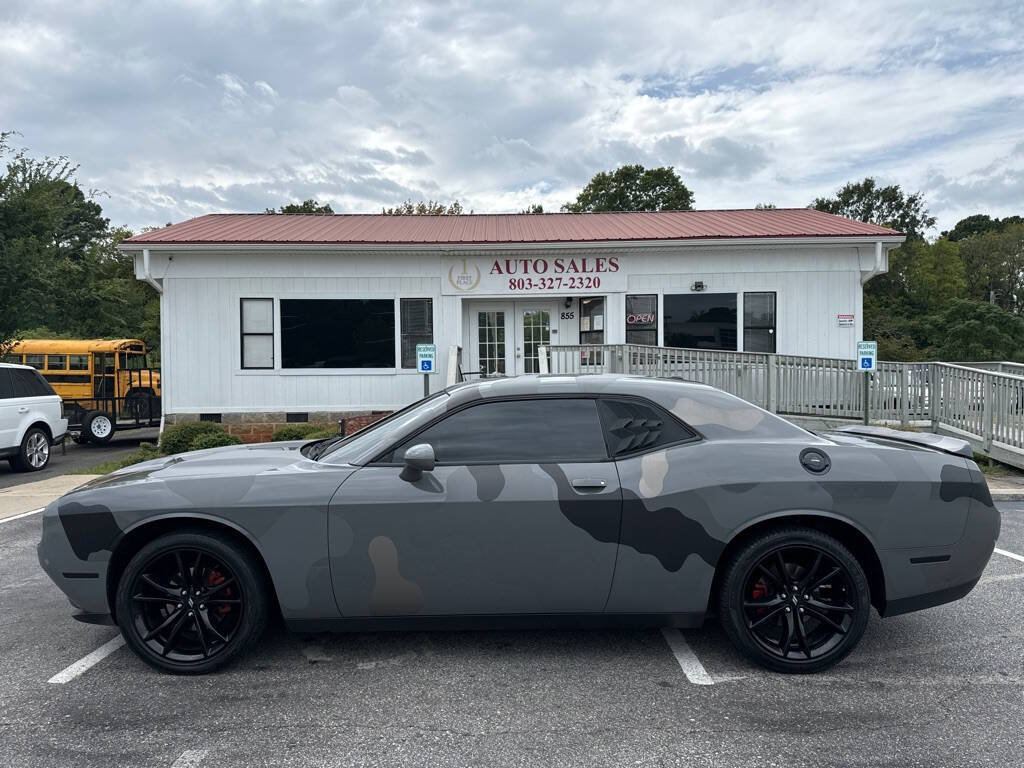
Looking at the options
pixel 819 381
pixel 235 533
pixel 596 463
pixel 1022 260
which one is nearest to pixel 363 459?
pixel 235 533

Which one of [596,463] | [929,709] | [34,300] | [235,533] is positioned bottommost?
[929,709]

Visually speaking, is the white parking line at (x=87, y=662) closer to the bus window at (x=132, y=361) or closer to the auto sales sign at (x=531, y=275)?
the auto sales sign at (x=531, y=275)

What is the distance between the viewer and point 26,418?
11344 mm

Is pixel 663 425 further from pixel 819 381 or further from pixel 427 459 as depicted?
pixel 819 381

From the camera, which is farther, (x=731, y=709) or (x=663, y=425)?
(x=663, y=425)

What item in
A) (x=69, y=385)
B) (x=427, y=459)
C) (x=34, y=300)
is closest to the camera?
(x=427, y=459)

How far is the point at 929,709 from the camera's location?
3100 mm

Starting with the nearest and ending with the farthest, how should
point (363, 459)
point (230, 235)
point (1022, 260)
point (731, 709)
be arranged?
point (731, 709) → point (363, 459) → point (230, 235) → point (1022, 260)

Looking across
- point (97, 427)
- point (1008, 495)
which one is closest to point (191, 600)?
point (1008, 495)

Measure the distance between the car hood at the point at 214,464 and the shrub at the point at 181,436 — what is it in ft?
23.8

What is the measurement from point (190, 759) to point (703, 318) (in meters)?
11.8

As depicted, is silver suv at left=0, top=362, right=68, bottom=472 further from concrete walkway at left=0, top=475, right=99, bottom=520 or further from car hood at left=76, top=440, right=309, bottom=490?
car hood at left=76, top=440, right=309, bottom=490

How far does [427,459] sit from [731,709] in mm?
1779

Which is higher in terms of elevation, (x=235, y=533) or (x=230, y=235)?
(x=230, y=235)
